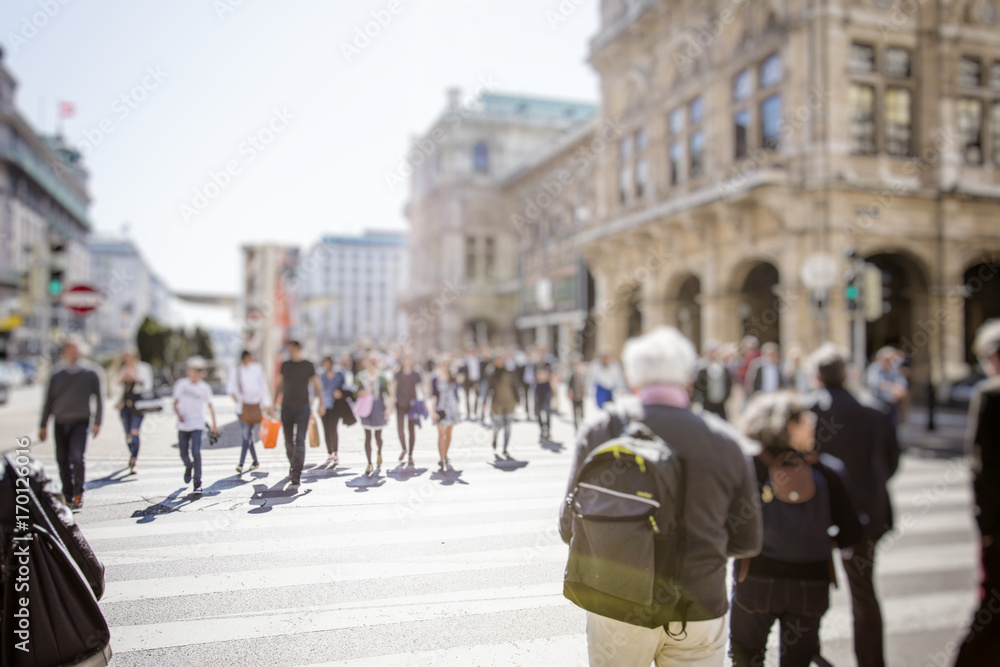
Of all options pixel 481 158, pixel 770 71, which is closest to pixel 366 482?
pixel 770 71

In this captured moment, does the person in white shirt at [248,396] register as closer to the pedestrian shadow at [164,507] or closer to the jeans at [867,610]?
the pedestrian shadow at [164,507]

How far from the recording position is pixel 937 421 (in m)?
4.86

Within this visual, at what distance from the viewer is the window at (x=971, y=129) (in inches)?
775

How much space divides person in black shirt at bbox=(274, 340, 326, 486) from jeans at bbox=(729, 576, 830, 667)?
7.56ft

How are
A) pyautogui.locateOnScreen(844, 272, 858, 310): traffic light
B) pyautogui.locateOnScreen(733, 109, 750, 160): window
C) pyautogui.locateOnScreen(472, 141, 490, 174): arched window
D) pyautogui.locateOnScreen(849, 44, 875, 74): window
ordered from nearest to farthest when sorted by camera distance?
pyautogui.locateOnScreen(844, 272, 858, 310): traffic light → pyautogui.locateOnScreen(849, 44, 875, 74): window → pyautogui.locateOnScreen(733, 109, 750, 160): window → pyautogui.locateOnScreen(472, 141, 490, 174): arched window

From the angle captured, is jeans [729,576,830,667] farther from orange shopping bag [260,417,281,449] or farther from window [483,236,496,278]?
window [483,236,496,278]

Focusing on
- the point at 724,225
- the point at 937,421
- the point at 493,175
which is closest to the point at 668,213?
the point at 724,225

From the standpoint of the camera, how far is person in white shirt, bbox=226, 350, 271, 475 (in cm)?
347

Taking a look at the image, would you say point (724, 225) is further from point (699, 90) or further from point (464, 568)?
point (464, 568)

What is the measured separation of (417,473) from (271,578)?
913mm

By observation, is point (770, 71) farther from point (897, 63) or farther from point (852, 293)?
point (852, 293)

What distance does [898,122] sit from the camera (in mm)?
19547

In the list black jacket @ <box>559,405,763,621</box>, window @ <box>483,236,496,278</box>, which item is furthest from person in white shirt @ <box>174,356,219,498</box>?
window @ <box>483,236,496,278</box>

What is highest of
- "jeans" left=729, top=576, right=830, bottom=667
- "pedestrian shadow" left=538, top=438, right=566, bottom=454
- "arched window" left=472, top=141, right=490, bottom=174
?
"arched window" left=472, top=141, right=490, bottom=174
